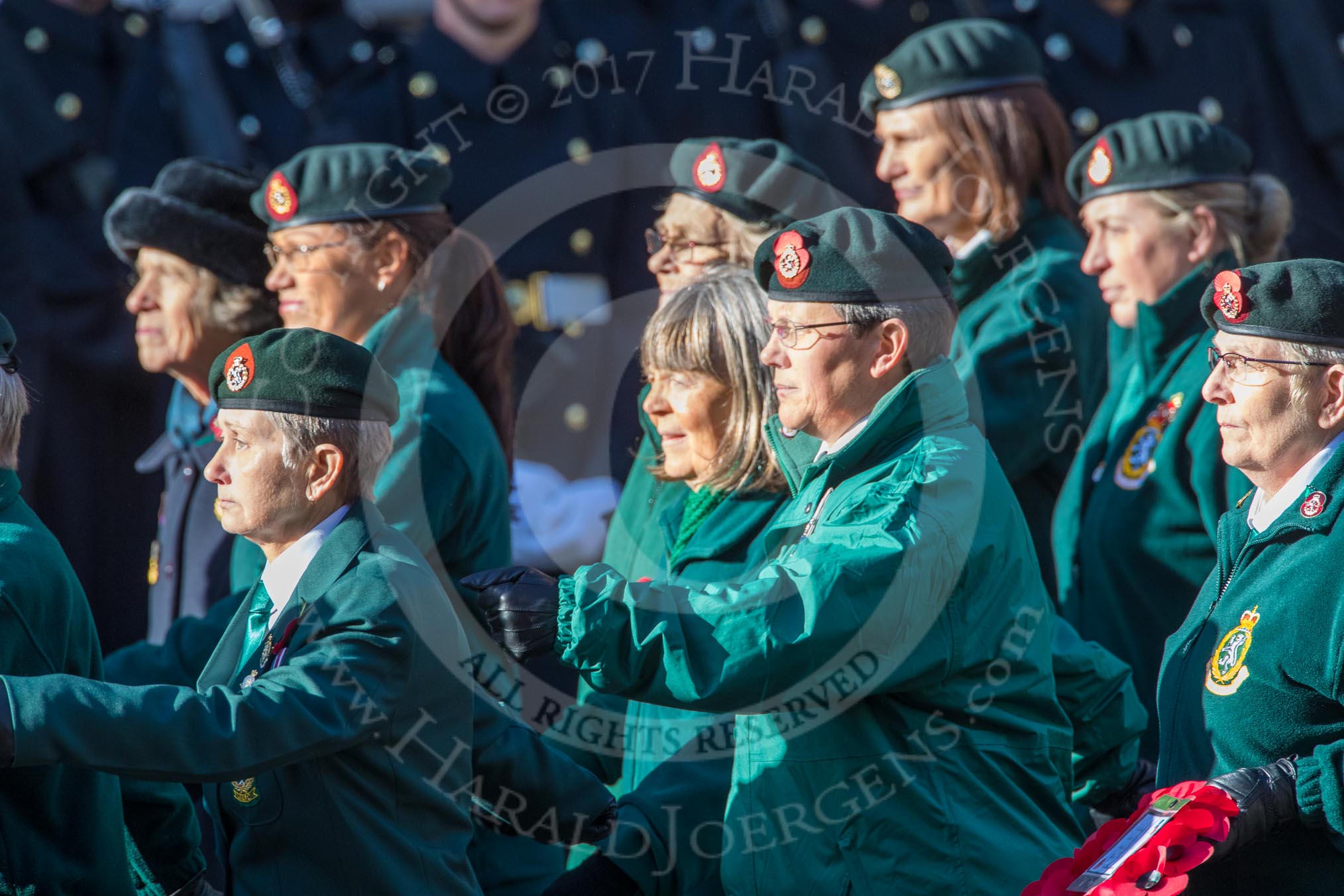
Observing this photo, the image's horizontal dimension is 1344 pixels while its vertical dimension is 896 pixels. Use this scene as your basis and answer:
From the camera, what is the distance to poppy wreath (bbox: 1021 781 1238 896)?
9.22ft

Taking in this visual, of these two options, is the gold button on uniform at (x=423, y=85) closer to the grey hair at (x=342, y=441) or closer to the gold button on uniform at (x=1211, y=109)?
the gold button on uniform at (x=1211, y=109)

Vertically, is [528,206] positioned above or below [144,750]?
above

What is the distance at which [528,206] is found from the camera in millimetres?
6566

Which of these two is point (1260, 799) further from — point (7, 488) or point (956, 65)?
point (956, 65)

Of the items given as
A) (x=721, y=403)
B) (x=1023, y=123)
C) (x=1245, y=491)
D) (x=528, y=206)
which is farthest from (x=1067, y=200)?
(x=528, y=206)

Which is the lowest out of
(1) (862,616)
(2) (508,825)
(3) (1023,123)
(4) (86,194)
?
(2) (508,825)

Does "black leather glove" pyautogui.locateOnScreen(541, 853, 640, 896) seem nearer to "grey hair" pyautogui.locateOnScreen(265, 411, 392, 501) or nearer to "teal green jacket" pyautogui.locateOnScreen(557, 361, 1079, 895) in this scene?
"teal green jacket" pyautogui.locateOnScreen(557, 361, 1079, 895)

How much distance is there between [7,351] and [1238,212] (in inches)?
114

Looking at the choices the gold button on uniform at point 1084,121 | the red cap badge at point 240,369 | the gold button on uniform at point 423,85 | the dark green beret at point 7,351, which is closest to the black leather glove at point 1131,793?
the red cap badge at point 240,369

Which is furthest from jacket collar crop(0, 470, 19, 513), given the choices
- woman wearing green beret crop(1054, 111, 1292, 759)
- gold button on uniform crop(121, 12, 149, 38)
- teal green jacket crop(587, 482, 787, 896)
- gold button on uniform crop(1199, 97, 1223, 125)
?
gold button on uniform crop(1199, 97, 1223, 125)

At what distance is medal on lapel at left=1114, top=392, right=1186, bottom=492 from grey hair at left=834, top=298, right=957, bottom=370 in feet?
4.30

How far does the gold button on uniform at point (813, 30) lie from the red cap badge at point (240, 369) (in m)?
3.78

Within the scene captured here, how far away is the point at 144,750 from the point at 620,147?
4.01 metres

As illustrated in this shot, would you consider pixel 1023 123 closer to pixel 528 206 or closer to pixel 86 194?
pixel 528 206
